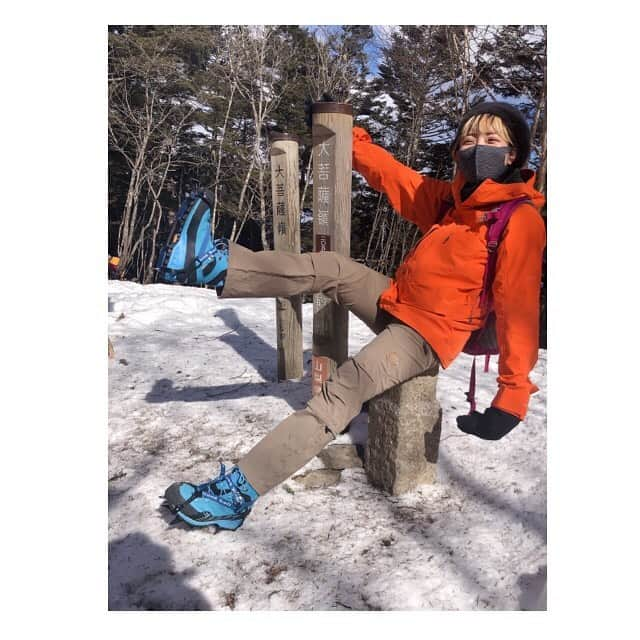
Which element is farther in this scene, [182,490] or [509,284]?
[182,490]

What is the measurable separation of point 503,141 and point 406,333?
2.89 ft

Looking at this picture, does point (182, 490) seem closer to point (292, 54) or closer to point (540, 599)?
point (540, 599)

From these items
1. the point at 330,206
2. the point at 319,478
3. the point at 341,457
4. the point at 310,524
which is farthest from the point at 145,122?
the point at 310,524

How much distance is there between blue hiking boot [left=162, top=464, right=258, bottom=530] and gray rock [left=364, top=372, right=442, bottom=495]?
2.37ft

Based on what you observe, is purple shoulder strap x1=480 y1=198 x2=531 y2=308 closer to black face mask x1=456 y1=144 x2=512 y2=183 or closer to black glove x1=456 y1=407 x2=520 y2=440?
black face mask x1=456 y1=144 x2=512 y2=183

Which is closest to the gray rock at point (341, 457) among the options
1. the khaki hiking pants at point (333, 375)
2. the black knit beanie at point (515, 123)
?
the khaki hiking pants at point (333, 375)

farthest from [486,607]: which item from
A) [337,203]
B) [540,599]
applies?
[337,203]

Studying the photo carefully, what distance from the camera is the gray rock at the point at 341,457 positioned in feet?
7.91

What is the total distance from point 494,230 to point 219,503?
151cm

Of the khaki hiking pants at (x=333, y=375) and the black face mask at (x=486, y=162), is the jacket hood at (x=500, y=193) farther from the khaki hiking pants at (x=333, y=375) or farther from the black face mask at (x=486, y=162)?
the khaki hiking pants at (x=333, y=375)

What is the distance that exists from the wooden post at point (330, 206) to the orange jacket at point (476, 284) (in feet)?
1.71

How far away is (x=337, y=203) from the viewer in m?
2.46

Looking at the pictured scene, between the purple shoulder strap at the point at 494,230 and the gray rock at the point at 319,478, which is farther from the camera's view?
the gray rock at the point at 319,478

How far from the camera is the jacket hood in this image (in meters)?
1.78
